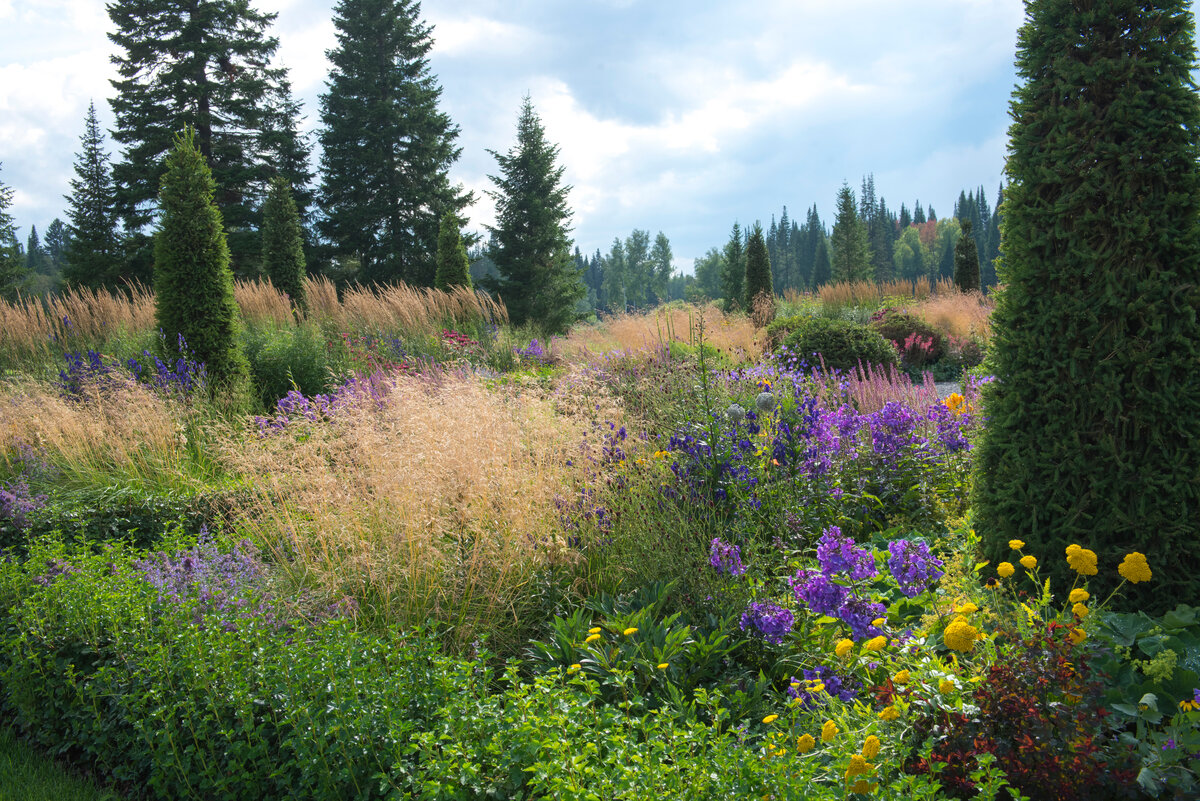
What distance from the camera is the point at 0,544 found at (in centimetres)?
457

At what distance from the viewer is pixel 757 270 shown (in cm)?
1880

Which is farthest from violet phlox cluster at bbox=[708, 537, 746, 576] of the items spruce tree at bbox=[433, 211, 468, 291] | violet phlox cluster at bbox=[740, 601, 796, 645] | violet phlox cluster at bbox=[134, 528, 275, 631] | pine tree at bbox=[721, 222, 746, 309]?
pine tree at bbox=[721, 222, 746, 309]

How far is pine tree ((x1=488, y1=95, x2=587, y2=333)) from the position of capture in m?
20.7

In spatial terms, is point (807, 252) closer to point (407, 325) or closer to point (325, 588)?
point (407, 325)

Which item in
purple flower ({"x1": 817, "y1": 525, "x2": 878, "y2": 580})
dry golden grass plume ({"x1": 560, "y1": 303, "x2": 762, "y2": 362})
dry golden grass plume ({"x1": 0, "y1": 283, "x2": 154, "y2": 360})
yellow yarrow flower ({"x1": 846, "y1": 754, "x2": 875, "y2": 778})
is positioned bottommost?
yellow yarrow flower ({"x1": 846, "y1": 754, "x2": 875, "y2": 778})

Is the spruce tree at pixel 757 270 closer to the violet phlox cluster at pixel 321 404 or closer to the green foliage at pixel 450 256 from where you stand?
the green foliage at pixel 450 256

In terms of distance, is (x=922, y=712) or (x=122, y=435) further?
(x=122, y=435)

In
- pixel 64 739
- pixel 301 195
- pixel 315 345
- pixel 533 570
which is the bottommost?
pixel 64 739

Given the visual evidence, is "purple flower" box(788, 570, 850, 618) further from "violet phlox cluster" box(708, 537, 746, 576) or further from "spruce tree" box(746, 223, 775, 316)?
"spruce tree" box(746, 223, 775, 316)

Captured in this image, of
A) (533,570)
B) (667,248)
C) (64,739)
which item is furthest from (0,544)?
(667,248)

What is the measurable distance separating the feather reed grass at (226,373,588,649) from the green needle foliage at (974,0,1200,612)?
2.03m

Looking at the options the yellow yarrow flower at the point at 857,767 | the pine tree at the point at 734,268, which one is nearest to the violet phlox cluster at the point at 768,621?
the yellow yarrow flower at the point at 857,767

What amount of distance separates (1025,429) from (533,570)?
2189mm

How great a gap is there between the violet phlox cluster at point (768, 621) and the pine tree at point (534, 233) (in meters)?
18.3
